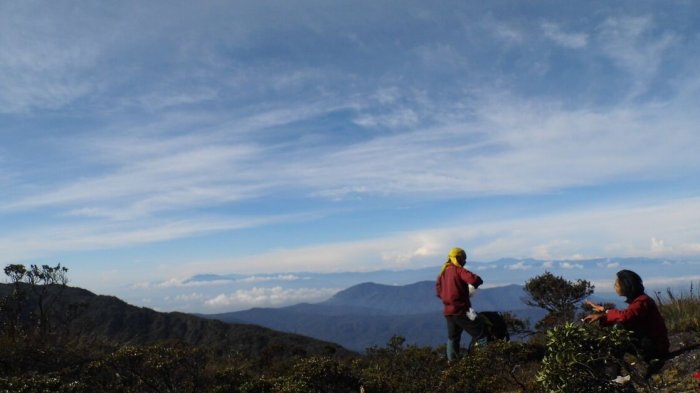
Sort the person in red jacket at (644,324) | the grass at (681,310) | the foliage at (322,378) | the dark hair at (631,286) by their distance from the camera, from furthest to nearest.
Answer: the grass at (681,310) < the foliage at (322,378) < the dark hair at (631,286) < the person in red jacket at (644,324)

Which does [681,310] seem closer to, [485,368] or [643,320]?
[643,320]

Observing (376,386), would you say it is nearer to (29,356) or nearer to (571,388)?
(571,388)

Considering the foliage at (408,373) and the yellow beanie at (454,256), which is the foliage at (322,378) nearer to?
the foliage at (408,373)

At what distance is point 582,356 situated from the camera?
4711 millimetres

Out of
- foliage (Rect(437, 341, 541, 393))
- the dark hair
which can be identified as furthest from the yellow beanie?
the dark hair

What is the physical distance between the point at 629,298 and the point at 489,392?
10.2 feet

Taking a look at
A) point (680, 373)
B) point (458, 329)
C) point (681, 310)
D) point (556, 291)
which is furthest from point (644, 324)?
point (556, 291)

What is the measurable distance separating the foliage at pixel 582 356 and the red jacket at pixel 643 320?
1.56 meters

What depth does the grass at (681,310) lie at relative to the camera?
10836 millimetres

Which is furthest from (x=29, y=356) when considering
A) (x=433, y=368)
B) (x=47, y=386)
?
(x=433, y=368)

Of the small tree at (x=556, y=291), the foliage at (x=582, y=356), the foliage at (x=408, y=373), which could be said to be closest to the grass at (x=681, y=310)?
the foliage at (x=408, y=373)

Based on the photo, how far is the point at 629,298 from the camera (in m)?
6.54

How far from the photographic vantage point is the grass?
10836mm

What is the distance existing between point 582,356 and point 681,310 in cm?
990
